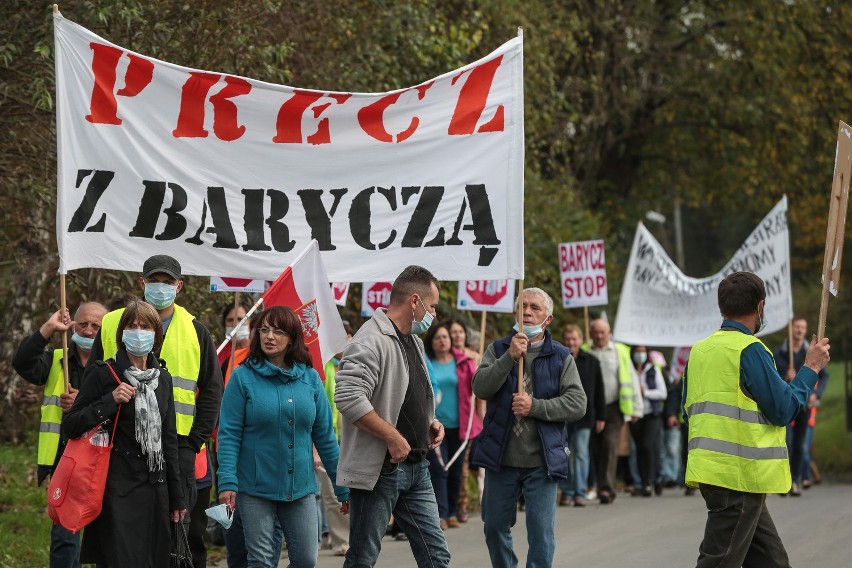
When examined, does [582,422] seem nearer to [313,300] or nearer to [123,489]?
[313,300]

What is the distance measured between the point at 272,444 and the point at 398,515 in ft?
2.43

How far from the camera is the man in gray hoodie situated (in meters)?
7.24

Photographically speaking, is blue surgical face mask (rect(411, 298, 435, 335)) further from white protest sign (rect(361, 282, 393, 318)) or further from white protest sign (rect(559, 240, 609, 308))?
white protest sign (rect(559, 240, 609, 308))

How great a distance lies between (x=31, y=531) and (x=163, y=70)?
4289mm

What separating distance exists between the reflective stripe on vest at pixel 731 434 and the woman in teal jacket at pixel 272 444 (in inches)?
69.7

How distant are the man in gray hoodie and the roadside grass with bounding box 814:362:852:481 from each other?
561 inches

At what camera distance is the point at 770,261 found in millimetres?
17250

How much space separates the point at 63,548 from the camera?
8.09m

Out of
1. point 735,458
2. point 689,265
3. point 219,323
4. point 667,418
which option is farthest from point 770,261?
point 689,265

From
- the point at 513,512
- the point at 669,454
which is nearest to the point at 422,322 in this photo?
the point at 513,512

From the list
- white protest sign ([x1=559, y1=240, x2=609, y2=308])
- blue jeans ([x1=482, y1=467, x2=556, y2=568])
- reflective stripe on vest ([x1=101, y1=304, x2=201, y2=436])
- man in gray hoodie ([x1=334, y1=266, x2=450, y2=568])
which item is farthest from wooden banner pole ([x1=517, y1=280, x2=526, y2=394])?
white protest sign ([x1=559, y1=240, x2=609, y2=308])

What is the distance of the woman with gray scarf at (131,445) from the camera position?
23.0ft

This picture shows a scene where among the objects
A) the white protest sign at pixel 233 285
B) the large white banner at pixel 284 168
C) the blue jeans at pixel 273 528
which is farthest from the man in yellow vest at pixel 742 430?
the white protest sign at pixel 233 285

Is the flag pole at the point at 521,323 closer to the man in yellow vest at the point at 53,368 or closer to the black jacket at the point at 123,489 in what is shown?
the black jacket at the point at 123,489
